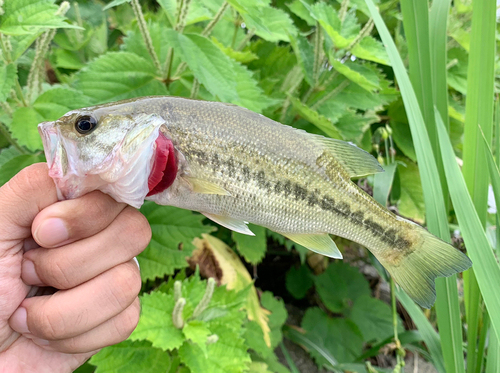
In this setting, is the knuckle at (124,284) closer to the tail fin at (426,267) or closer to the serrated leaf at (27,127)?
the serrated leaf at (27,127)

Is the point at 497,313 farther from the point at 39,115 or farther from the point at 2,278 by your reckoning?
the point at 39,115

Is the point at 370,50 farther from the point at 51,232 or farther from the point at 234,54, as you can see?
the point at 51,232

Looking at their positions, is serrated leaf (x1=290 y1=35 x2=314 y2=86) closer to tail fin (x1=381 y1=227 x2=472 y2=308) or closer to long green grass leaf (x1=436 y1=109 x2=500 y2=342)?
long green grass leaf (x1=436 y1=109 x2=500 y2=342)

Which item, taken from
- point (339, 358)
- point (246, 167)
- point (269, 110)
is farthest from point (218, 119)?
point (339, 358)

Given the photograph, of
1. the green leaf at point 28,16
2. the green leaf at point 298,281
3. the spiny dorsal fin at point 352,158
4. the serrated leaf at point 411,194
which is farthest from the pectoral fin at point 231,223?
the green leaf at point 298,281

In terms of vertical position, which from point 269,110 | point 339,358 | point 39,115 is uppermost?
point 269,110
